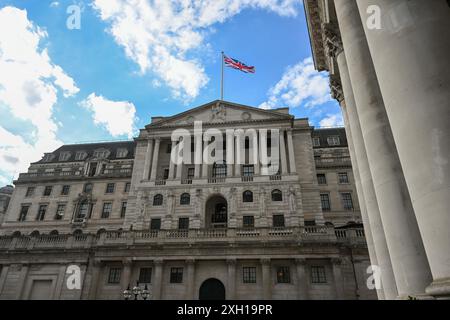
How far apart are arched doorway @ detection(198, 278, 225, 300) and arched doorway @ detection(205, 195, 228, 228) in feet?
29.8

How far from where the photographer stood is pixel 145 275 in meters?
31.1

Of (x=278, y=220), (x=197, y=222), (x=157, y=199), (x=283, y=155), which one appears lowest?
(x=197, y=222)

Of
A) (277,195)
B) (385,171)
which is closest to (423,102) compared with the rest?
(385,171)

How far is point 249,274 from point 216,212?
11799 millimetres

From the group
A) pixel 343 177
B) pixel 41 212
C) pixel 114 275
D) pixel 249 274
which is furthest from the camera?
pixel 41 212

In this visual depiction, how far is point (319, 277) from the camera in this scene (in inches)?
1141

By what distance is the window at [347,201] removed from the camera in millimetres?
43562

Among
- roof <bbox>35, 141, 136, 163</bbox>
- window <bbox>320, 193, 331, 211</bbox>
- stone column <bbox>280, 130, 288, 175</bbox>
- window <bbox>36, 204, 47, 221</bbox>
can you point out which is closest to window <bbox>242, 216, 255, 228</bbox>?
stone column <bbox>280, 130, 288, 175</bbox>

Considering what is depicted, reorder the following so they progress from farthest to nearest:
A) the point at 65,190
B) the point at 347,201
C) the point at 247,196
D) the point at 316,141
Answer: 1. the point at 316,141
2. the point at 65,190
3. the point at 347,201
4. the point at 247,196

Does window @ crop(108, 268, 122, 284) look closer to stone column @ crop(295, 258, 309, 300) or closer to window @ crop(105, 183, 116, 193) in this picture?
stone column @ crop(295, 258, 309, 300)

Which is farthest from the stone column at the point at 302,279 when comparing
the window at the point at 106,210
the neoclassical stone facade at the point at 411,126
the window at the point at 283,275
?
the window at the point at 106,210

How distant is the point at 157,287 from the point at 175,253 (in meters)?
3.79

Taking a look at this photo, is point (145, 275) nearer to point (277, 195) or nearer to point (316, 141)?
point (277, 195)
